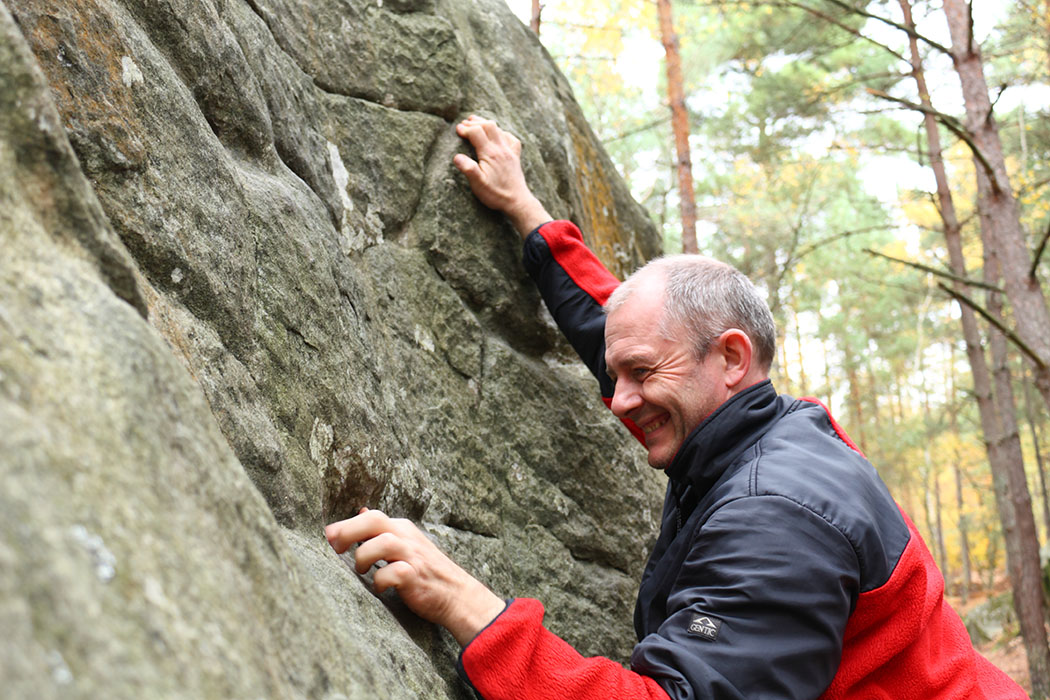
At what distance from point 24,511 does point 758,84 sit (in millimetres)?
18627

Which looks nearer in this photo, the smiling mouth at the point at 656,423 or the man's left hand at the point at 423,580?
the man's left hand at the point at 423,580

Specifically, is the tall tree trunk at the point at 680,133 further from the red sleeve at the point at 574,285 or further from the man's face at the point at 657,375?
the man's face at the point at 657,375

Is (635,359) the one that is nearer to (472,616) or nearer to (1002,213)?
(472,616)

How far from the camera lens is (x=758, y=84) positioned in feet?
57.8

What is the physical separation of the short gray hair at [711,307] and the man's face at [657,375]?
3 centimetres

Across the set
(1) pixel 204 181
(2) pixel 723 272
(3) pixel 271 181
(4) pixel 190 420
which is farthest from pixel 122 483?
(2) pixel 723 272

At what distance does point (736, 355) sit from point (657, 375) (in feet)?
1.00

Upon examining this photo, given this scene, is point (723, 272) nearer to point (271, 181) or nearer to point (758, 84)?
point (271, 181)

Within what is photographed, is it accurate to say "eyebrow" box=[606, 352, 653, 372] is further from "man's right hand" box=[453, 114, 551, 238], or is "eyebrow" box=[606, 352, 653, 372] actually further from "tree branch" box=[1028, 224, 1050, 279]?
"tree branch" box=[1028, 224, 1050, 279]

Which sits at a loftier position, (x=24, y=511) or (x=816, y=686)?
(x=24, y=511)

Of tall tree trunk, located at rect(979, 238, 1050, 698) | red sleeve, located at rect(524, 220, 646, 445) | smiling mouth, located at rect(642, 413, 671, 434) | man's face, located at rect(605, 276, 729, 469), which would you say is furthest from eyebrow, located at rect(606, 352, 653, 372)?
tall tree trunk, located at rect(979, 238, 1050, 698)

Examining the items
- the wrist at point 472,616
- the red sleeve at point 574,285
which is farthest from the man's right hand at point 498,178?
the wrist at point 472,616

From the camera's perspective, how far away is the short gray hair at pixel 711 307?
9.98ft

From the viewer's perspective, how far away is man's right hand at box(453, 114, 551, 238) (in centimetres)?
396
